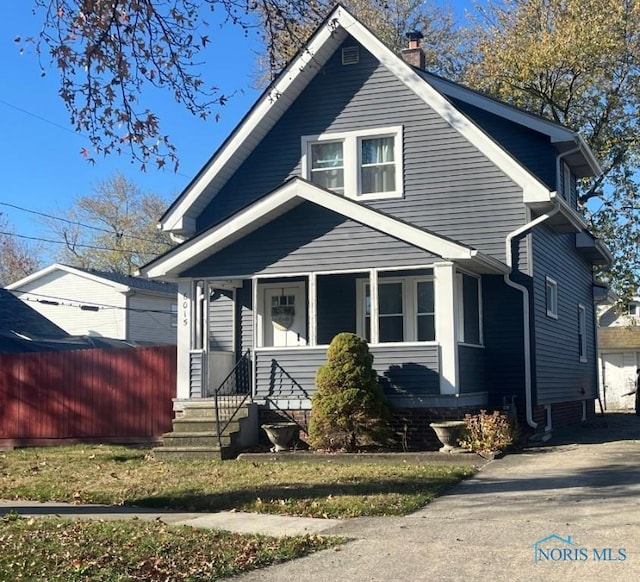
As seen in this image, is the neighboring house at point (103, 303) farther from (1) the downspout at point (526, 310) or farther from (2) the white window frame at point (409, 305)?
(1) the downspout at point (526, 310)

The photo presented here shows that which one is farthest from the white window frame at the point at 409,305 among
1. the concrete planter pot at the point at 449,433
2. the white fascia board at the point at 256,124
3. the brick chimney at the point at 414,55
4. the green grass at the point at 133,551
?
the green grass at the point at 133,551

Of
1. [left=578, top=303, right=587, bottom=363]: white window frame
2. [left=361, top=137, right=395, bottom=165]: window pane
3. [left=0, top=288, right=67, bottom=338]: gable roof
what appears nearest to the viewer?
[left=361, top=137, right=395, bottom=165]: window pane

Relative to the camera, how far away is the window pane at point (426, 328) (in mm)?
16312

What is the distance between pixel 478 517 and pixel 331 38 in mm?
11372

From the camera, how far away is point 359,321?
1681 cm

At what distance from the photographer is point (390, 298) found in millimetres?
16688

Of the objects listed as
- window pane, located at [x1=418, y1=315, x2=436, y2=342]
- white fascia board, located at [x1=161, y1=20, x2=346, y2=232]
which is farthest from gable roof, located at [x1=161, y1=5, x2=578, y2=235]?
window pane, located at [x1=418, y1=315, x2=436, y2=342]

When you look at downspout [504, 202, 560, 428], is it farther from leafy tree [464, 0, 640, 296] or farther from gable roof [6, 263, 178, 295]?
gable roof [6, 263, 178, 295]

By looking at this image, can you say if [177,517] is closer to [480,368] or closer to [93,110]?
[93,110]

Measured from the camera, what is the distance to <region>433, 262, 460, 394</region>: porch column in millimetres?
14531

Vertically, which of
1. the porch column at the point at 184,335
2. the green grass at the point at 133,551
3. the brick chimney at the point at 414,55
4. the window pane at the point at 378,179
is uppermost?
the brick chimney at the point at 414,55

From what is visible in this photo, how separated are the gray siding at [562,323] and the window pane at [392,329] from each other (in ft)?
8.57

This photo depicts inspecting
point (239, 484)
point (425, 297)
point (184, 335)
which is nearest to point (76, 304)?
point (184, 335)

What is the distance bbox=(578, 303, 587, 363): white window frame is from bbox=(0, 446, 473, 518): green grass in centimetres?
1074
